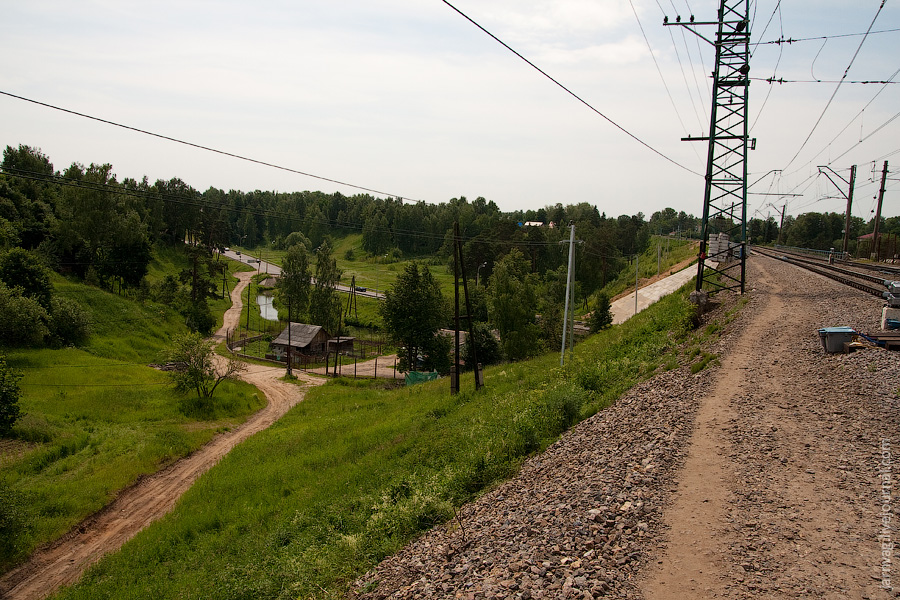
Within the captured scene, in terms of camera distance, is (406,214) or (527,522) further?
(406,214)

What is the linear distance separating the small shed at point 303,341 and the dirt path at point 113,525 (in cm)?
2650

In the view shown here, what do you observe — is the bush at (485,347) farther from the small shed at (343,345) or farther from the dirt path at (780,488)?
the dirt path at (780,488)

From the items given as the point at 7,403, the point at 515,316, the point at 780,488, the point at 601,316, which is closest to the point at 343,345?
the point at 515,316

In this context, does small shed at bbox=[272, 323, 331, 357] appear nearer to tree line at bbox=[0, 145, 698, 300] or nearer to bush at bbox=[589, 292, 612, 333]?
tree line at bbox=[0, 145, 698, 300]

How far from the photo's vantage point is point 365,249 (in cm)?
14775

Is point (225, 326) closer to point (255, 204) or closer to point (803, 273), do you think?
point (803, 273)

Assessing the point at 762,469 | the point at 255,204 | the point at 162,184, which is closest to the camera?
the point at 762,469

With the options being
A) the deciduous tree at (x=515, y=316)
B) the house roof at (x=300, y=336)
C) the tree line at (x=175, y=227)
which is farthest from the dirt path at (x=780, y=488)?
the house roof at (x=300, y=336)

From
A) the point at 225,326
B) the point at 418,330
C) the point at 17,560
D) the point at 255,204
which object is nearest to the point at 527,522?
the point at 17,560

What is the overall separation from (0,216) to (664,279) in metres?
75.4

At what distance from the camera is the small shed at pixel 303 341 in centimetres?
6047

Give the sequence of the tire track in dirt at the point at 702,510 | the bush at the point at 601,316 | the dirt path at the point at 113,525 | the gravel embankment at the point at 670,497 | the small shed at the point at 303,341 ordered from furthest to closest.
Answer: the small shed at the point at 303,341, the bush at the point at 601,316, the dirt path at the point at 113,525, the gravel embankment at the point at 670,497, the tire track in dirt at the point at 702,510

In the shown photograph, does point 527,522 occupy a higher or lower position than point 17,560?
higher

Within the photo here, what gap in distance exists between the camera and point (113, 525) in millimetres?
20906
